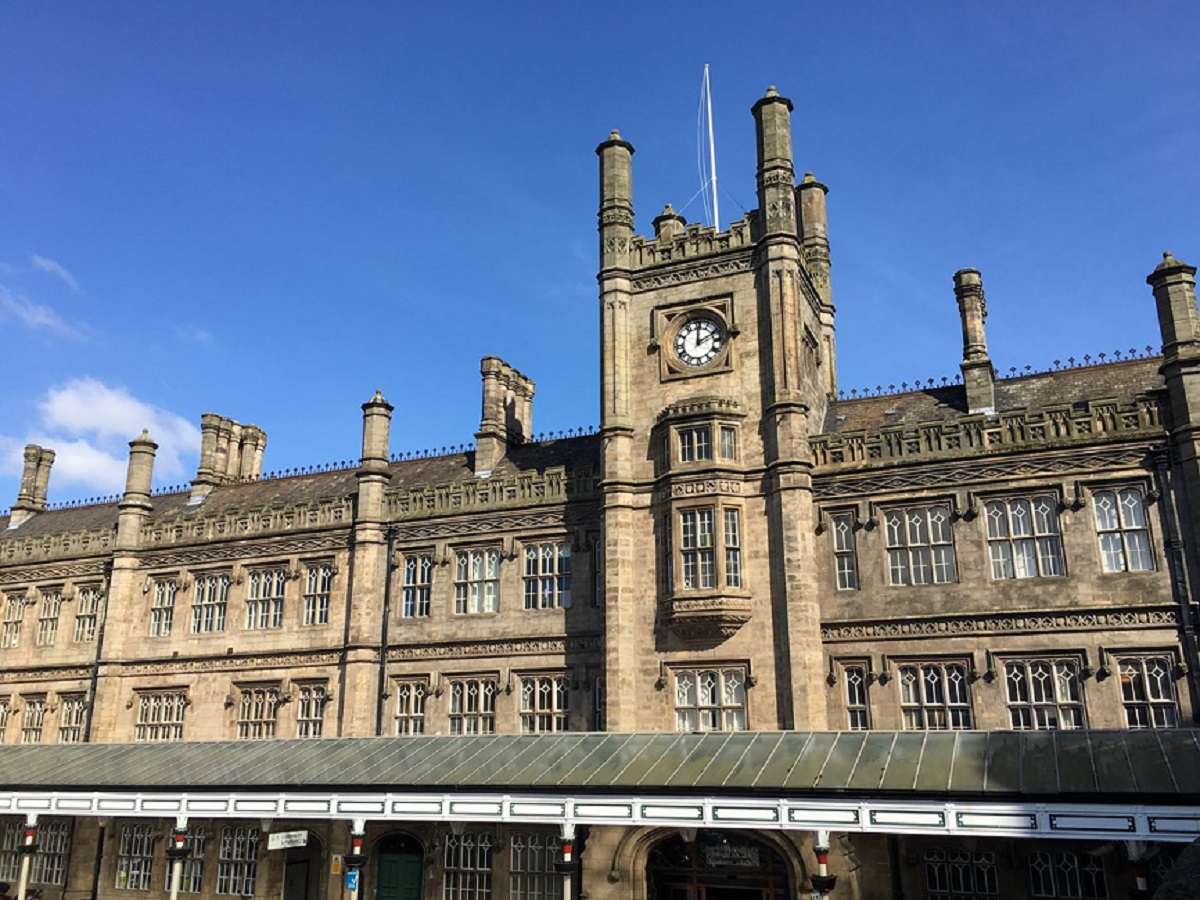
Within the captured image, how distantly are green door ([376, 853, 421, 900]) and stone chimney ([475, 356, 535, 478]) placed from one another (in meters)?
12.0

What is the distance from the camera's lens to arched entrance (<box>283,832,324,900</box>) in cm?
2806

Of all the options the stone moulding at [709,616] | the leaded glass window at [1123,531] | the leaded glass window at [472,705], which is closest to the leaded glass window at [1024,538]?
the leaded glass window at [1123,531]

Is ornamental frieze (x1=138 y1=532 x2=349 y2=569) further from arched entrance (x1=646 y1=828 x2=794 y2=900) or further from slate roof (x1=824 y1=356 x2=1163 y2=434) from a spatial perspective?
slate roof (x1=824 y1=356 x2=1163 y2=434)

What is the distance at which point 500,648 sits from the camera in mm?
28969

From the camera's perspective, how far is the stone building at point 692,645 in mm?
20750

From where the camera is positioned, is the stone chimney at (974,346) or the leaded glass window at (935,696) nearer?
the leaded glass window at (935,696)

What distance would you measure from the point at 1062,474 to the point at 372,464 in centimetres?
1979

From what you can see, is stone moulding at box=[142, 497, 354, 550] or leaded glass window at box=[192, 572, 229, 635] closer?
stone moulding at box=[142, 497, 354, 550]

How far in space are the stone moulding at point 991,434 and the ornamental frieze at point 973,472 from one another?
11.5 inches

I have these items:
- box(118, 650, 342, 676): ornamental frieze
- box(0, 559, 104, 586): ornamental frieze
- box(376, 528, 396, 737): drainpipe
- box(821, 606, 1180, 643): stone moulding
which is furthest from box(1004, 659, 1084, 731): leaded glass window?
box(0, 559, 104, 586): ornamental frieze

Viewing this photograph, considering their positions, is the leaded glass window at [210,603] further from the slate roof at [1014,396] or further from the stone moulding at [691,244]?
the slate roof at [1014,396]

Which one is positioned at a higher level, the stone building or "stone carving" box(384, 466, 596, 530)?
"stone carving" box(384, 466, 596, 530)

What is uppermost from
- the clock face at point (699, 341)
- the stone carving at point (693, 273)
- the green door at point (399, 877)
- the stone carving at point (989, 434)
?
the stone carving at point (693, 273)

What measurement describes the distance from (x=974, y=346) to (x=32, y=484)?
129ft
